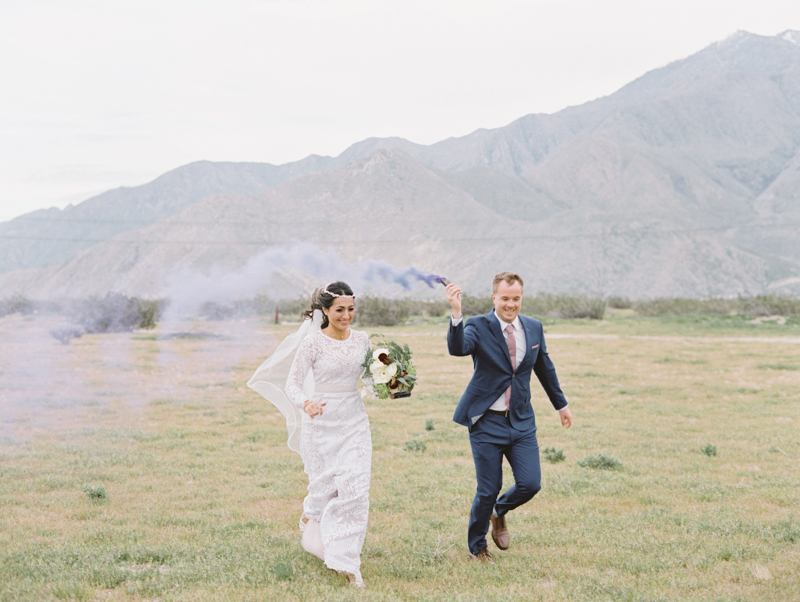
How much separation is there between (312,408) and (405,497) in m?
3.48

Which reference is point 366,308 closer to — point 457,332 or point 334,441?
point 334,441

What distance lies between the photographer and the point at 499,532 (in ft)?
22.6

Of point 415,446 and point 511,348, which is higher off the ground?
point 511,348

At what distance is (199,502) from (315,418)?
325cm

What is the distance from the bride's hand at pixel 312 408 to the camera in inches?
238

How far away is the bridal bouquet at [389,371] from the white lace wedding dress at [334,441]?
0.40 ft

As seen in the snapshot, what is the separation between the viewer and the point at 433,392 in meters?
19.1

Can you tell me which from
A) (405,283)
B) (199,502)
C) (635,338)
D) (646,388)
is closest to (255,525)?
(199,502)

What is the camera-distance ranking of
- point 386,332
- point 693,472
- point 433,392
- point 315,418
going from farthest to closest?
point 386,332
point 433,392
point 693,472
point 315,418

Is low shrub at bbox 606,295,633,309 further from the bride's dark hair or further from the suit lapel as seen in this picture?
the bride's dark hair

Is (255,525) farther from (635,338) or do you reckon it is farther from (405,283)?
(635,338)

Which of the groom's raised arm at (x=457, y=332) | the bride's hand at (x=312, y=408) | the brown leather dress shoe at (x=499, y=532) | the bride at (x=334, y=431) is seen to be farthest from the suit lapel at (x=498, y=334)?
the bride's hand at (x=312, y=408)

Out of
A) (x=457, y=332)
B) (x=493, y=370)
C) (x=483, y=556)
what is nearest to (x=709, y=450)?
(x=483, y=556)

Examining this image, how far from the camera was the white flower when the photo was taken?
658 centimetres
